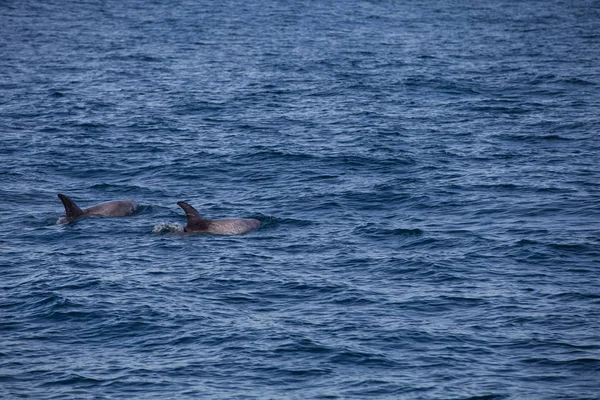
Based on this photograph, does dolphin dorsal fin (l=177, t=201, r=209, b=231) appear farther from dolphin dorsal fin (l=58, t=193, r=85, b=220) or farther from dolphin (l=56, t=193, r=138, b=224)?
dolphin dorsal fin (l=58, t=193, r=85, b=220)

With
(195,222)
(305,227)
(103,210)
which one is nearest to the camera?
(195,222)

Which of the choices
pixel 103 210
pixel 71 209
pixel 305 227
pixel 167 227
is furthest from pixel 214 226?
pixel 71 209

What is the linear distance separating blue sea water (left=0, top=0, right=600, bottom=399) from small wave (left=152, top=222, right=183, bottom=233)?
9cm

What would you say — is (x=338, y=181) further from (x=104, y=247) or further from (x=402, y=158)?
(x=104, y=247)

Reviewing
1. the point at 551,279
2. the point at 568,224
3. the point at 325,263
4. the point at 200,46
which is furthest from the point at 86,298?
the point at 200,46

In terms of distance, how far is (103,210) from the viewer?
3556cm

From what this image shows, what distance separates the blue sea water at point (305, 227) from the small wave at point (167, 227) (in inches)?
3.5

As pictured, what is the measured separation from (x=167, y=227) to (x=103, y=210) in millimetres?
3113

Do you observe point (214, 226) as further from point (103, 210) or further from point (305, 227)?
point (103, 210)

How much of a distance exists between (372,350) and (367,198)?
1409 cm

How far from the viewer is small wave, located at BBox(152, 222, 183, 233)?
33.7 m

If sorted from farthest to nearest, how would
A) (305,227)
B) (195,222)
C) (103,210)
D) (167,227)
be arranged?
(103,210) → (305,227) → (167,227) → (195,222)

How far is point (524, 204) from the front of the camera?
120ft

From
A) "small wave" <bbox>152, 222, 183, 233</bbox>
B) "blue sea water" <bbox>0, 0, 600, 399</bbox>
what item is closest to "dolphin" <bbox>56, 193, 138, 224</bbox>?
"blue sea water" <bbox>0, 0, 600, 399</bbox>
